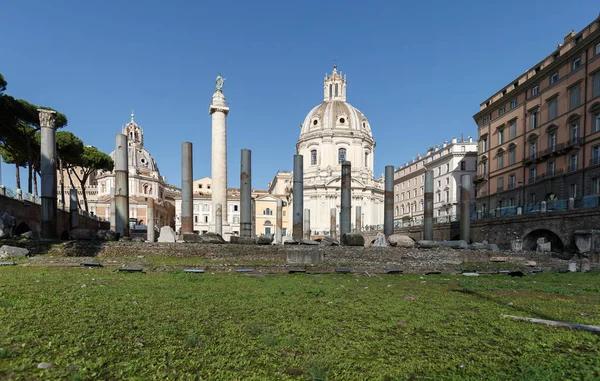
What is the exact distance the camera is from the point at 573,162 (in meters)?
31.7

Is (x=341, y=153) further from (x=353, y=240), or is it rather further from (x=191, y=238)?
(x=191, y=238)

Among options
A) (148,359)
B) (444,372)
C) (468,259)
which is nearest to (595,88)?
(468,259)

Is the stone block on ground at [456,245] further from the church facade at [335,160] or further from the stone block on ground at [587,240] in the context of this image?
the church facade at [335,160]

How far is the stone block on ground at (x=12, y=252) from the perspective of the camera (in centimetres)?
1396

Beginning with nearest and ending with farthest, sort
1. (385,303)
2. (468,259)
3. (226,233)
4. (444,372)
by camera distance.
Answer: (444,372), (385,303), (468,259), (226,233)

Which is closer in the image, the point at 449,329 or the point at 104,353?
the point at 104,353

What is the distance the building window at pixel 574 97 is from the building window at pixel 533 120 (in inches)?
178

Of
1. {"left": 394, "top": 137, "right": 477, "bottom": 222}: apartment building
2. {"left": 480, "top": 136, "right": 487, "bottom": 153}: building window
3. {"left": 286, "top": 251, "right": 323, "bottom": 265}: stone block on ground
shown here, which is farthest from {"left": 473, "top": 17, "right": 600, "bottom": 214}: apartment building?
{"left": 286, "top": 251, "right": 323, "bottom": 265}: stone block on ground

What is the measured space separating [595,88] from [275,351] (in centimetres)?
3779

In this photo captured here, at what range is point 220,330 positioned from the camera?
15.0ft

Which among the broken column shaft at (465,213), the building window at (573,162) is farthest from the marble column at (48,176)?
the building window at (573,162)

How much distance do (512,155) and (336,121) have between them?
134ft

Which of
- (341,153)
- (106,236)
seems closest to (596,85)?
(106,236)

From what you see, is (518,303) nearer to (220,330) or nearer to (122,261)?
(220,330)
